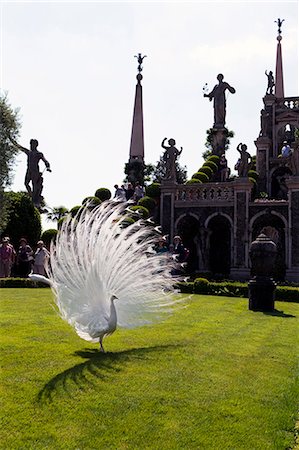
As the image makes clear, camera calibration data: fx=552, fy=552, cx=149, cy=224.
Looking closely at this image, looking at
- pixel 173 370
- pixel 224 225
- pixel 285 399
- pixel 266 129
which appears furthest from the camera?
pixel 266 129

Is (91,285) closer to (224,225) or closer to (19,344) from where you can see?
(19,344)

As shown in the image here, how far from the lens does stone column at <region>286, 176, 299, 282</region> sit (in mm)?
25281

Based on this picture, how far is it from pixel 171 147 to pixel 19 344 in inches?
854

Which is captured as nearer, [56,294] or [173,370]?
[173,370]

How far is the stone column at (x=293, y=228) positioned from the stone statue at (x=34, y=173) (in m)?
12.6

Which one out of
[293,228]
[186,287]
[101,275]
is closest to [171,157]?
[293,228]

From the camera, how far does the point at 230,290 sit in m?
18.2

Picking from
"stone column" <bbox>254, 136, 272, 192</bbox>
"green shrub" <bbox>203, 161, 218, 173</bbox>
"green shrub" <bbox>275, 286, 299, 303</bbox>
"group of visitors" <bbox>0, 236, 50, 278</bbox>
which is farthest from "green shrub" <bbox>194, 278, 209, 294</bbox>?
"stone column" <bbox>254, 136, 272, 192</bbox>

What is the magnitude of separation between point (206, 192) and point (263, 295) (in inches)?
582

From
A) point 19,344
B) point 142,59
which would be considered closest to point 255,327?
point 19,344

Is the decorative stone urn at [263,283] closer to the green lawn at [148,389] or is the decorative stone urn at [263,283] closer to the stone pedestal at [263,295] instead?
the stone pedestal at [263,295]

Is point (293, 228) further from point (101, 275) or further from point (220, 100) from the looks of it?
point (101, 275)

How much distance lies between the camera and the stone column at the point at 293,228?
2528 centimetres

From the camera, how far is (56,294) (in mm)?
7699
